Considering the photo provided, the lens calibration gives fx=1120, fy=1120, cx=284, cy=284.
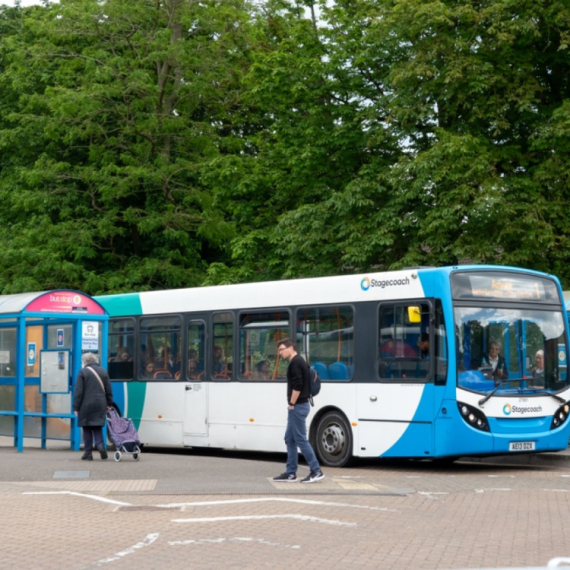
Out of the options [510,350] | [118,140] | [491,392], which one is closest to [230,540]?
[491,392]

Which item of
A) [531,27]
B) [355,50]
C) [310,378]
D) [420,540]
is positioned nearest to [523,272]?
[310,378]

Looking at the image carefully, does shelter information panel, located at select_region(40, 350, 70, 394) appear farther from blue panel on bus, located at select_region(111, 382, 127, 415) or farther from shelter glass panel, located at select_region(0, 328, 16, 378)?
blue panel on bus, located at select_region(111, 382, 127, 415)

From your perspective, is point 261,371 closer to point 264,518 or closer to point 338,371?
point 338,371

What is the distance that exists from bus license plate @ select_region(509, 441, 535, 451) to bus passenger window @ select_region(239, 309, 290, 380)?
3842mm

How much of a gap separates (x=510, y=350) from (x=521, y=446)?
51.9 inches

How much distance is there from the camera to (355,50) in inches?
1090

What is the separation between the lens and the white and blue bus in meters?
15.0

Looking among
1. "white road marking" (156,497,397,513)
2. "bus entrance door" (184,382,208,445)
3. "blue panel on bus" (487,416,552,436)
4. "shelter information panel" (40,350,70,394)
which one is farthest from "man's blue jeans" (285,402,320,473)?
"shelter information panel" (40,350,70,394)

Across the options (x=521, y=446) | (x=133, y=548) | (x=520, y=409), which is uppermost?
(x=520, y=409)

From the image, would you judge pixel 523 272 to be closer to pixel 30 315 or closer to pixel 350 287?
pixel 350 287

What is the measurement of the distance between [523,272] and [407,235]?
30.1 ft

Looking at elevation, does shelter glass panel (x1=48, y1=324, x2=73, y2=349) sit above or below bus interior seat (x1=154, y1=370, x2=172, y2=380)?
above

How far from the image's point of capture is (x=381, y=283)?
15977 mm

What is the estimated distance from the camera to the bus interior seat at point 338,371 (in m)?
16.3
